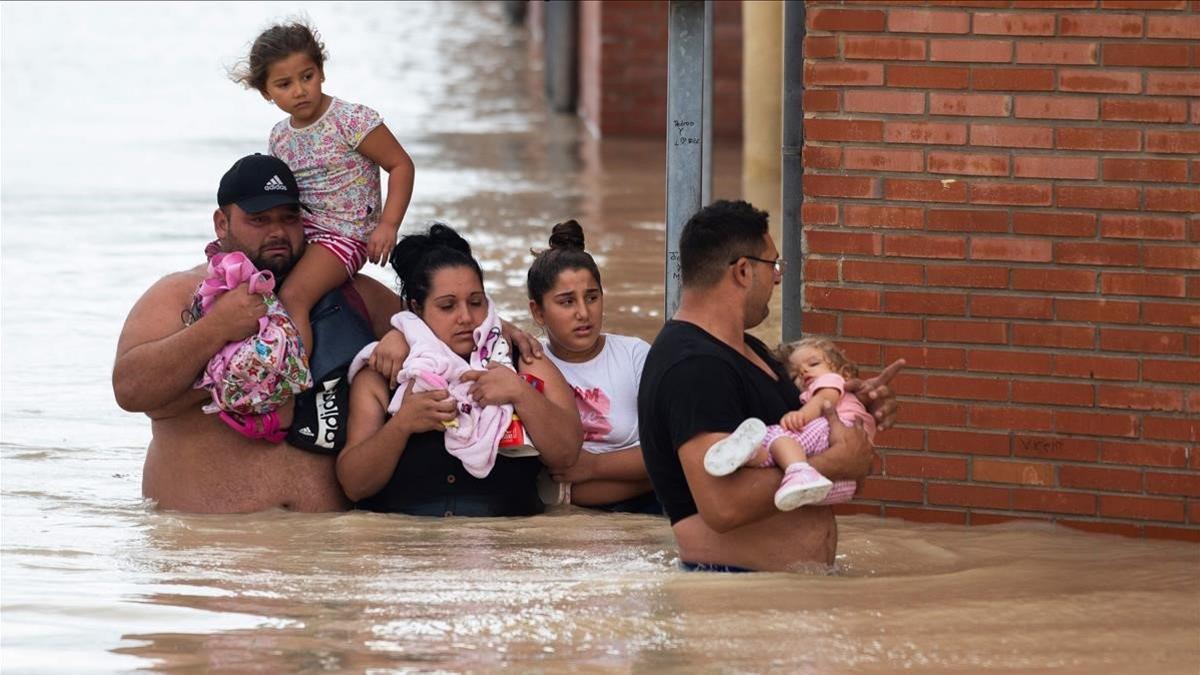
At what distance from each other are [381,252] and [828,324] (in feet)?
4.84

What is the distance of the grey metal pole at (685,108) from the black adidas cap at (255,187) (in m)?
1.48

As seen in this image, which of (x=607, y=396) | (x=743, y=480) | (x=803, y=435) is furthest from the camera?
(x=607, y=396)

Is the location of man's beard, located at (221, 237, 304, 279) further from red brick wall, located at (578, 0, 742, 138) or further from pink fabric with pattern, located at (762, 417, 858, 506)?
red brick wall, located at (578, 0, 742, 138)

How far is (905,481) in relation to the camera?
651 centimetres

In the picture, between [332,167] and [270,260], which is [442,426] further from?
[332,167]

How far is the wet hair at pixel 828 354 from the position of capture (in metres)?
5.52

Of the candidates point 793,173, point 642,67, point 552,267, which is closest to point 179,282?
point 552,267

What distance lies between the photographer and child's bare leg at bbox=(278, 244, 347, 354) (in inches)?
255

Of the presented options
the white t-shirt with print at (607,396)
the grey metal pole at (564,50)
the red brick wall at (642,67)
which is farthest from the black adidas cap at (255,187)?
the grey metal pole at (564,50)

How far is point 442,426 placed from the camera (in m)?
6.25

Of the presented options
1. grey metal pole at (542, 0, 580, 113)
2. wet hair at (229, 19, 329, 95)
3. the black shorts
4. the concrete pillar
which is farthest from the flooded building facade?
grey metal pole at (542, 0, 580, 113)

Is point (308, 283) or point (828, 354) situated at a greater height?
point (308, 283)

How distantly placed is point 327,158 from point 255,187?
0.44 metres

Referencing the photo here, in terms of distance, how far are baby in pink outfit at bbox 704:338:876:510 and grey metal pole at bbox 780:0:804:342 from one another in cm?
142
